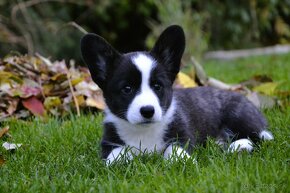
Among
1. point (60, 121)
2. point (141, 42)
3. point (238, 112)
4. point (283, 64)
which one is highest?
point (238, 112)

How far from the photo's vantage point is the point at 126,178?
3480 mm

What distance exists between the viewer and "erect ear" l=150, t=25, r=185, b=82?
13.4 feet

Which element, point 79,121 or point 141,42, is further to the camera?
point 141,42

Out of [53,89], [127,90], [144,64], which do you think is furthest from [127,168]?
[53,89]

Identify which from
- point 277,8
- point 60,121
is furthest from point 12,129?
point 277,8

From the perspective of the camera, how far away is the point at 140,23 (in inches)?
581

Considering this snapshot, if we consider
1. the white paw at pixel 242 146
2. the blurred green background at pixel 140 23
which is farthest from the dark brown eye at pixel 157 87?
the blurred green background at pixel 140 23

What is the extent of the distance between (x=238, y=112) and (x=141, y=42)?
10.4 m

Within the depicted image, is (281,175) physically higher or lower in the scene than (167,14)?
higher

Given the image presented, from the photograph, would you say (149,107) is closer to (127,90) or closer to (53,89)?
(127,90)

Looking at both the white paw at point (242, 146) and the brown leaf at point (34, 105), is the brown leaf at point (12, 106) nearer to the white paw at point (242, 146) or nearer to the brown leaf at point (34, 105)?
the brown leaf at point (34, 105)

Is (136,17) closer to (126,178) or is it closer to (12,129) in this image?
(12,129)

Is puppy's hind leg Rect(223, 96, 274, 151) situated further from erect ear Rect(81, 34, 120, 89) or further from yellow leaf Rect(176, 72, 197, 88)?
yellow leaf Rect(176, 72, 197, 88)

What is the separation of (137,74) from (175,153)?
1.98ft
